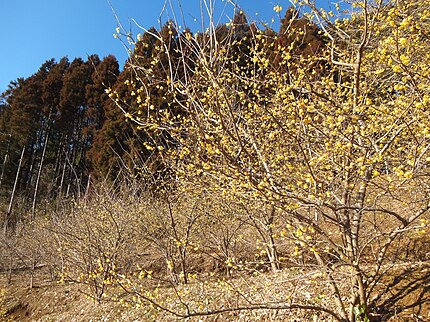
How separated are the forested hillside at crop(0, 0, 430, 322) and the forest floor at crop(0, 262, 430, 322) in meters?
0.04

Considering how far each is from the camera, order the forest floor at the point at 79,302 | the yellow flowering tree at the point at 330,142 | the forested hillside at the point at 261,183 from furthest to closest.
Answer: the forest floor at the point at 79,302 → the forested hillside at the point at 261,183 → the yellow flowering tree at the point at 330,142

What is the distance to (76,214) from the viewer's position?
31.7 feet

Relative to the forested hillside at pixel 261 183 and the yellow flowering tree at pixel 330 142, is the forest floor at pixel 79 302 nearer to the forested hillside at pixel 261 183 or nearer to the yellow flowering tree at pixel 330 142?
the forested hillside at pixel 261 183

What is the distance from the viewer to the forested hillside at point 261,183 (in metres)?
2.59

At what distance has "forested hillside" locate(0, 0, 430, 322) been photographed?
2586mm

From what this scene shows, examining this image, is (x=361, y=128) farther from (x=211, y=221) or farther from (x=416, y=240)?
(x=211, y=221)

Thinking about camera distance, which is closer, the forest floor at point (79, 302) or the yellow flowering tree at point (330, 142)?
the yellow flowering tree at point (330, 142)

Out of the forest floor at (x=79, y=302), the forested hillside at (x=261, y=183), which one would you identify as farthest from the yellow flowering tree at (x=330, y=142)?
the forest floor at (x=79, y=302)

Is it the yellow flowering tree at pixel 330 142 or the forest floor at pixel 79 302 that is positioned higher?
the yellow flowering tree at pixel 330 142

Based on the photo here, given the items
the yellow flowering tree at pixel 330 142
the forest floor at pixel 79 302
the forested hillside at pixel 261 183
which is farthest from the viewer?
the forest floor at pixel 79 302

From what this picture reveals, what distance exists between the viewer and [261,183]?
239 centimetres

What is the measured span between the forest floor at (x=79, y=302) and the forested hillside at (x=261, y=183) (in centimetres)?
4

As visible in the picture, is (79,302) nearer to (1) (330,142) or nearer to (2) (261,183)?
(2) (261,183)

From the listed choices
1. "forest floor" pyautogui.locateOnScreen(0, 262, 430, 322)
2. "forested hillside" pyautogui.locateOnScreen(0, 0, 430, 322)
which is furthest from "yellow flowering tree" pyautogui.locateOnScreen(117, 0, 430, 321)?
"forest floor" pyautogui.locateOnScreen(0, 262, 430, 322)
